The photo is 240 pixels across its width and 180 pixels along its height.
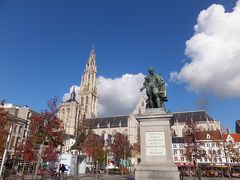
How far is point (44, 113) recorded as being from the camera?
30203 mm

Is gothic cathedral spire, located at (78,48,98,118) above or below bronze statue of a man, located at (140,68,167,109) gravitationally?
above

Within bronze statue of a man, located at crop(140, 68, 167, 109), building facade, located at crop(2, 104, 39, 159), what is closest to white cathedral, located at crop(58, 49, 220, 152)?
building facade, located at crop(2, 104, 39, 159)

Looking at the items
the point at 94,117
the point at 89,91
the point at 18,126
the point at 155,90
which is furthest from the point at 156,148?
the point at 94,117

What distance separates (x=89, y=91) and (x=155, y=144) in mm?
105173

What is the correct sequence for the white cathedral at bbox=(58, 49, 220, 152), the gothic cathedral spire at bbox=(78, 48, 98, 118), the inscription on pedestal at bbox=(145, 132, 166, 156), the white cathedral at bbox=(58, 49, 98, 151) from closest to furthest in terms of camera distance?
the inscription on pedestal at bbox=(145, 132, 166, 156)
the white cathedral at bbox=(58, 49, 220, 152)
the white cathedral at bbox=(58, 49, 98, 151)
the gothic cathedral spire at bbox=(78, 48, 98, 118)

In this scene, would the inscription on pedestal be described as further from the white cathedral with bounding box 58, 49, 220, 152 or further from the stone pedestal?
the white cathedral with bounding box 58, 49, 220, 152

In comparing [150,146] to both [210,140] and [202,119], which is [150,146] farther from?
[202,119]

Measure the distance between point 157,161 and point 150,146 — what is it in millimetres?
890

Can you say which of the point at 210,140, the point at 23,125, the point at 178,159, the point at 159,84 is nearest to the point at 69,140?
the point at 23,125

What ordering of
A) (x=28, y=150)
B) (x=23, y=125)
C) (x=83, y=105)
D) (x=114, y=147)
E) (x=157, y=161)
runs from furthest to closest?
(x=83, y=105)
(x=114, y=147)
(x=23, y=125)
(x=28, y=150)
(x=157, y=161)

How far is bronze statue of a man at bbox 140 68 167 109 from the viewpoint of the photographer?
13312 millimetres

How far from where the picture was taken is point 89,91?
115m

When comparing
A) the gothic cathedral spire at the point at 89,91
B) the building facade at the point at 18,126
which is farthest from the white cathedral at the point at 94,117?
the building facade at the point at 18,126

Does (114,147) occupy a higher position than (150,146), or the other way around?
(114,147)
